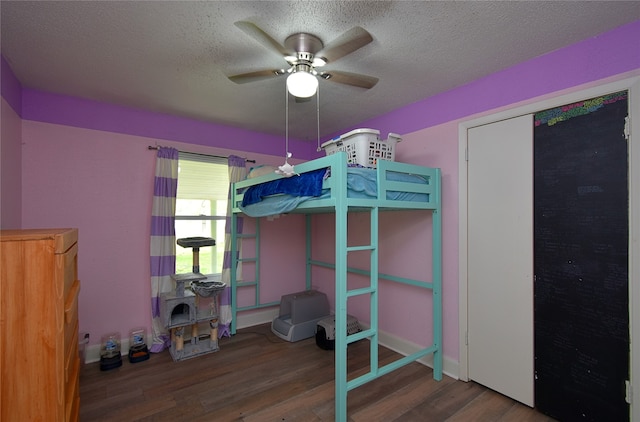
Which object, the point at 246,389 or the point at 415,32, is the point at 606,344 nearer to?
the point at 415,32

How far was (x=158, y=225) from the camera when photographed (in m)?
2.82

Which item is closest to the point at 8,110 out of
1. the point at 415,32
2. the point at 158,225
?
the point at 158,225

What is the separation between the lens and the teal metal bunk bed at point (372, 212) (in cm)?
178

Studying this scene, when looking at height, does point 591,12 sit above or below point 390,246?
above

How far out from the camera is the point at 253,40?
68.3 inches

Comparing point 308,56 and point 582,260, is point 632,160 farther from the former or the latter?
point 308,56

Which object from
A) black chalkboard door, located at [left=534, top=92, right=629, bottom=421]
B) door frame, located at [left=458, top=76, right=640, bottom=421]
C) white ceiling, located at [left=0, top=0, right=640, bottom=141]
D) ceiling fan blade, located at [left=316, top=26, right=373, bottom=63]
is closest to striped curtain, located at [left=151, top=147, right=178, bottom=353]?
white ceiling, located at [left=0, top=0, right=640, bottom=141]

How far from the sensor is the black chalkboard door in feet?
5.36

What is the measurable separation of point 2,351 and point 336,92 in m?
2.44

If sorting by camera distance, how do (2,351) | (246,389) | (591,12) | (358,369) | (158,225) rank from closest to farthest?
(2,351), (591,12), (246,389), (358,369), (158,225)

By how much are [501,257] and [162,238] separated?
9.52 ft

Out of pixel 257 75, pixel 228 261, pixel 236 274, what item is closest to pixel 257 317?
pixel 236 274

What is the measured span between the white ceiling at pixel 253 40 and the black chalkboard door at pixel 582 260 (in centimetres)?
57

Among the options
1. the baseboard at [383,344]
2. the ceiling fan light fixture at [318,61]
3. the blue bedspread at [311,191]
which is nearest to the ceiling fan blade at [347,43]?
the ceiling fan light fixture at [318,61]
